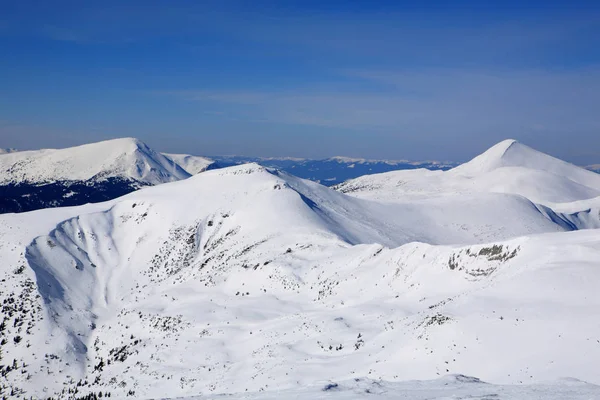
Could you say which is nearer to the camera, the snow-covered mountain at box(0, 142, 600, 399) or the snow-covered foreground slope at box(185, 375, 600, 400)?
the snow-covered foreground slope at box(185, 375, 600, 400)

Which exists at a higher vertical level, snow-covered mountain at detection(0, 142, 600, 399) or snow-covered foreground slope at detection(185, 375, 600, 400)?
snow-covered foreground slope at detection(185, 375, 600, 400)

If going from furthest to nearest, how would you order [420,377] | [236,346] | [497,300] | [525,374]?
[236,346]
[497,300]
[420,377]
[525,374]

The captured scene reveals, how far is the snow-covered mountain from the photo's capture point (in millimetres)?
22766

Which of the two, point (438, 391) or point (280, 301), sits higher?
point (438, 391)

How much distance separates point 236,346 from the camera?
36.3m

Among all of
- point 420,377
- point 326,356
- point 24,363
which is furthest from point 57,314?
point 420,377

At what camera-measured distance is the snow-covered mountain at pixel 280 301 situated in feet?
74.7

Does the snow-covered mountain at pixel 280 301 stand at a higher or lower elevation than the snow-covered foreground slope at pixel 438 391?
lower

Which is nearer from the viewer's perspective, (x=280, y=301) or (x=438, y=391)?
(x=438, y=391)

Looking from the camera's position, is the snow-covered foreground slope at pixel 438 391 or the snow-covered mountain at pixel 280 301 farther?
the snow-covered mountain at pixel 280 301

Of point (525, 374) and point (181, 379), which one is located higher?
point (525, 374)

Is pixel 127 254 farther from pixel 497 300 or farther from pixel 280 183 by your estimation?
pixel 497 300

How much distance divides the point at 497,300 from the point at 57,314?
48.4 m

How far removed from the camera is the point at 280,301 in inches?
1871
